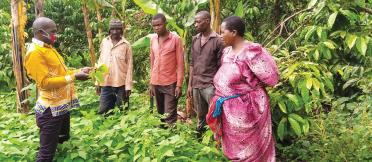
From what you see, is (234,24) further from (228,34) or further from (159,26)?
(159,26)

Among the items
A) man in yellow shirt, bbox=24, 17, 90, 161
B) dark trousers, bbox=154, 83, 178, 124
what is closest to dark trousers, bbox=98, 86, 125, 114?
dark trousers, bbox=154, 83, 178, 124

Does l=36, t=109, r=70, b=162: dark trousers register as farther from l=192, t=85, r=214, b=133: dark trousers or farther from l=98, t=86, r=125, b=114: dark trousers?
l=98, t=86, r=125, b=114: dark trousers

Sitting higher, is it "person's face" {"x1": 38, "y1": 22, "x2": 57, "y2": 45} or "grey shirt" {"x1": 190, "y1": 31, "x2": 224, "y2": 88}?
"person's face" {"x1": 38, "y1": 22, "x2": 57, "y2": 45}

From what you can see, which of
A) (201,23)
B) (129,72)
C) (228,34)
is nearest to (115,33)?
(129,72)

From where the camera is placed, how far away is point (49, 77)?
10.9ft

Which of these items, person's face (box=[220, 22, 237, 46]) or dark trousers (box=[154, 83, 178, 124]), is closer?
person's face (box=[220, 22, 237, 46])

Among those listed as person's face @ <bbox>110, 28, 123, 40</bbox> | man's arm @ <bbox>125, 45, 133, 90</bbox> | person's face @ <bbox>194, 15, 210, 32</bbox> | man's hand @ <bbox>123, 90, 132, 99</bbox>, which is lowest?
man's hand @ <bbox>123, 90, 132, 99</bbox>

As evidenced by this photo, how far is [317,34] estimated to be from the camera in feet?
12.9

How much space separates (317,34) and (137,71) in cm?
367

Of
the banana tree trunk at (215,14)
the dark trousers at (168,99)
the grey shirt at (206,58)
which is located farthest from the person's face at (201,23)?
the dark trousers at (168,99)

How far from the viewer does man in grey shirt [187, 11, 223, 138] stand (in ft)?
12.9

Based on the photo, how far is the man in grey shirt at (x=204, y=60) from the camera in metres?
3.93

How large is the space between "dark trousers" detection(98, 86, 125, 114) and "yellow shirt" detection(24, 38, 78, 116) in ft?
4.65

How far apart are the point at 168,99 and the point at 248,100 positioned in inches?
56.4
